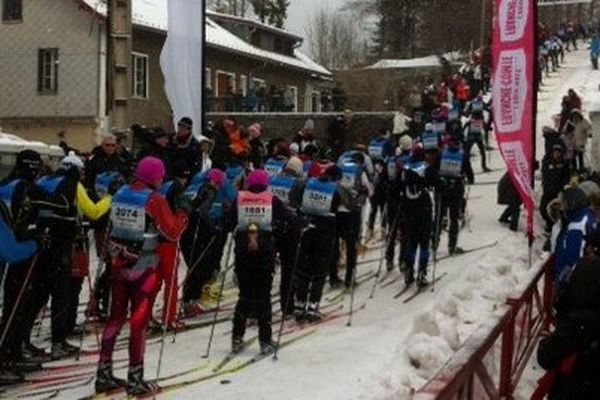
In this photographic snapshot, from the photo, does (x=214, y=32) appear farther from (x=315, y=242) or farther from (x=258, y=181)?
(x=258, y=181)

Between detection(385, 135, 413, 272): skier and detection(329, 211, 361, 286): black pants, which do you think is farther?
detection(385, 135, 413, 272): skier

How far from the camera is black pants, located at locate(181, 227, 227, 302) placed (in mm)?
11492

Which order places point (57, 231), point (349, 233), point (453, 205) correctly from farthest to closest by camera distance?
1. point (453, 205)
2. point (349, 233)
3. point (57, 231)

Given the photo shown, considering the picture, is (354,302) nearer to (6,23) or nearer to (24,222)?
(24,222)

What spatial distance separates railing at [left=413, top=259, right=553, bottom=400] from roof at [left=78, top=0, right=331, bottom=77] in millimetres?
22922

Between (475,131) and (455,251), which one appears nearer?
(455,251)

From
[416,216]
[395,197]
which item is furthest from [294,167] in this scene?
[395,197]

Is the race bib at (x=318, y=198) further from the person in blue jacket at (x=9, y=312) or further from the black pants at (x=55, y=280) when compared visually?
the person in blue jacket at (x=9, y=312)

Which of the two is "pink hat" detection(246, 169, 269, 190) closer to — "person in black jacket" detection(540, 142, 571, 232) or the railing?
the railing

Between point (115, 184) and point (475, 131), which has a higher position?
point (475, 131)

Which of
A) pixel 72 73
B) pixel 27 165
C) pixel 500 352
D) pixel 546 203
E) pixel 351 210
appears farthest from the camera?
pixel 72 73

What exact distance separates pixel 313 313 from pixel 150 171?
4.00m

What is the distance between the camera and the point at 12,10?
3650cm

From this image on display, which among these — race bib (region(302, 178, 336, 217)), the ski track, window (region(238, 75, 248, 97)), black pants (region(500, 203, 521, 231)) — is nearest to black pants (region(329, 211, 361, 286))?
the ski track
